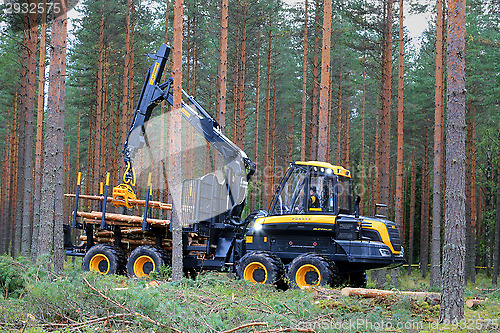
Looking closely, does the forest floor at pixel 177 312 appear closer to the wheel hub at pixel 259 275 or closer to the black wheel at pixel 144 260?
Answer: the wheel hub at pixel 259 275

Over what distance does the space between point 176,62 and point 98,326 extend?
7448 millimetres

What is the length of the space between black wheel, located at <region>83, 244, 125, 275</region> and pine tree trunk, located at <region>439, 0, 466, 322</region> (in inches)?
347

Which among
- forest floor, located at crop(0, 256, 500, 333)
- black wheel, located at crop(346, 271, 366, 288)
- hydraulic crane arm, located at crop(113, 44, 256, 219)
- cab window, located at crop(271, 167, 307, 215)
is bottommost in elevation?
black wheel, located at crop(346, 271, 366, 288)

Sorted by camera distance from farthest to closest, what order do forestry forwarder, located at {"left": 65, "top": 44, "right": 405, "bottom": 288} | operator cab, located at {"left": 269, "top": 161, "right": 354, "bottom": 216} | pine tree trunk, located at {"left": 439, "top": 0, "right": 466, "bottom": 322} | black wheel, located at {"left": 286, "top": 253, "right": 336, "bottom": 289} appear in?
operator cab, located at {"left": 269, "top": 161, "right": 354, "bottom": 216}
forestry forwarder, located at {"left": 65, "top": 44, "right": 405, "bottom": 288}
black wheel, located at {"left": 286, "top": 253, "right": 336, "bottom": 289}
pine tree trunk, located at {"left": 439, "top": 0, "right": 466, "bottom": 322}

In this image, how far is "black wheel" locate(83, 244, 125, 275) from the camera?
13.3 metres

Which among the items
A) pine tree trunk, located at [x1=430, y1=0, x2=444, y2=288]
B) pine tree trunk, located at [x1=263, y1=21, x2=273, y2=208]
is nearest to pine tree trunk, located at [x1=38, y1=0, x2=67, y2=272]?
pine tree trunk, located at [x1=430, y1=0, x2=444, y2=288]

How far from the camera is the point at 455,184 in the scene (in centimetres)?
761

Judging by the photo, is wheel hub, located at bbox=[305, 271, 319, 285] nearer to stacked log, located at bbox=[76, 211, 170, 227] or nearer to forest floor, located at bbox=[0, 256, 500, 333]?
forest floor, located at bbox=[0, 256, 500, 333]

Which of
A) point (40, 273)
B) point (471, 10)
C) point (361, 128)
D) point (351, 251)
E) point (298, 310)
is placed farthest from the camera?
point (361, 128)

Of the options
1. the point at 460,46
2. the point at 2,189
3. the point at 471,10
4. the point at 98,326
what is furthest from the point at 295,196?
the point at 2,189

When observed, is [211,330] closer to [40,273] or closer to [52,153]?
[40,273]

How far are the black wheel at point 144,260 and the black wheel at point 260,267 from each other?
7.46 ft

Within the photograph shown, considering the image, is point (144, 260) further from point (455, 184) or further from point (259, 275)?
point (455, 184)

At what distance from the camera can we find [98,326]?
6344mm
